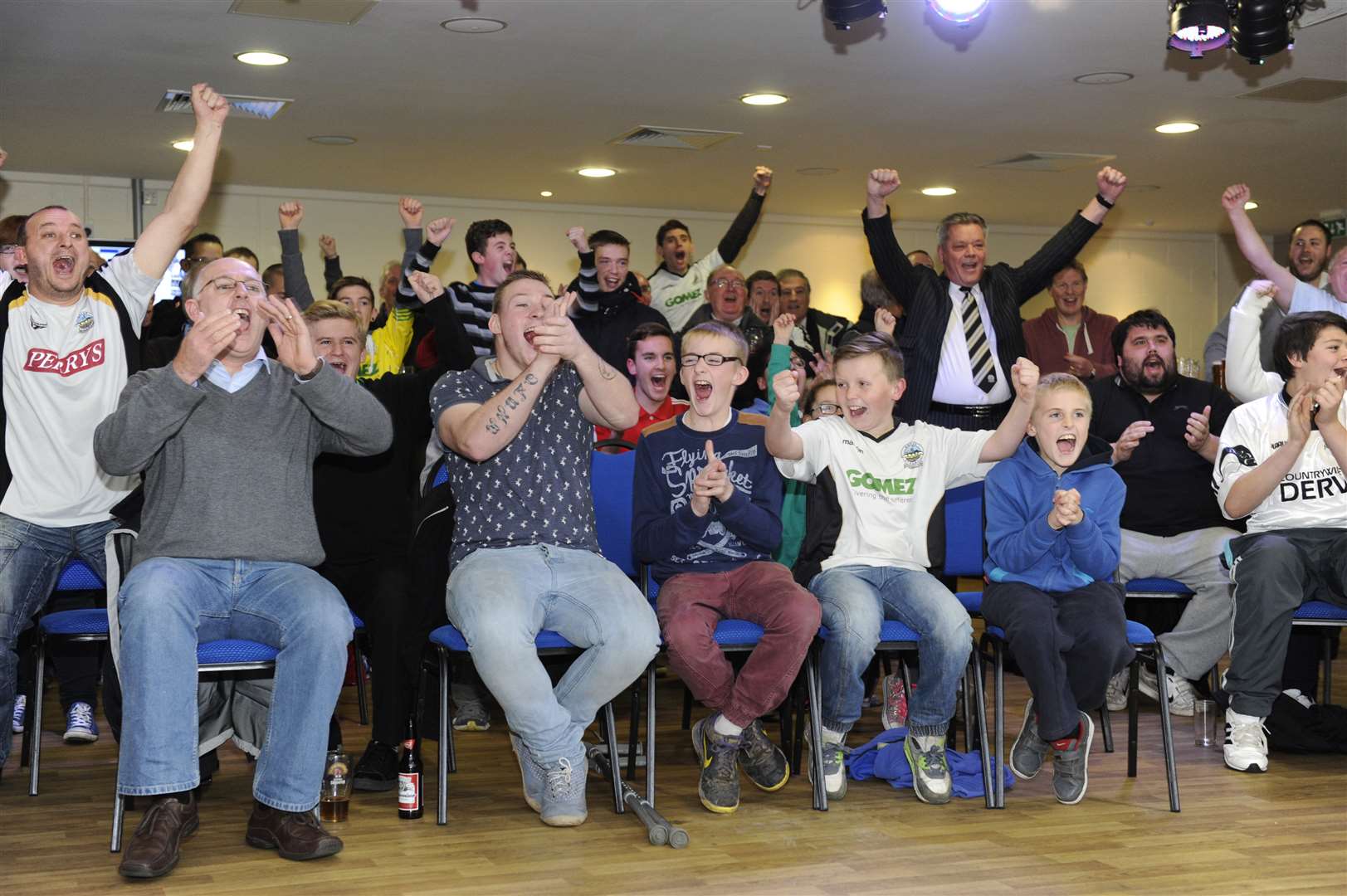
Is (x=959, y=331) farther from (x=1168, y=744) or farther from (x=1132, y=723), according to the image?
(x=1168, y=744)

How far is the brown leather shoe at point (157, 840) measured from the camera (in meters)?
3.01

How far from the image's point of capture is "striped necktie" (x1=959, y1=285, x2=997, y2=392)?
5109mm

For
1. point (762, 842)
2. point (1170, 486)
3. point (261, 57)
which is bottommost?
point (762, 842)

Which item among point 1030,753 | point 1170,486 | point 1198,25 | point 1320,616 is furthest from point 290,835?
point 1198,25

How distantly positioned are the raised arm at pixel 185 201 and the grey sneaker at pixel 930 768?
248 cm

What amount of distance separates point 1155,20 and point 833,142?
9.52 ft

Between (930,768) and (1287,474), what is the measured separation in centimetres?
156

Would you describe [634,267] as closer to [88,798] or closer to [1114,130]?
[1114,130]

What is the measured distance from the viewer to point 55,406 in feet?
12.2

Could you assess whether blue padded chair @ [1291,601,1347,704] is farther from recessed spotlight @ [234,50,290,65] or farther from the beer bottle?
recessed spotlight @ [234,50,290,65]

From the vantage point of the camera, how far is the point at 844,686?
3758 mm

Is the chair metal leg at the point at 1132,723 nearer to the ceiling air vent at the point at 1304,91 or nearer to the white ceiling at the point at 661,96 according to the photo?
the white ceiling at the point at 661,96

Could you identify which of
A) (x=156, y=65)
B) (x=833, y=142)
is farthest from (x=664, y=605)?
(x=833, y=142)

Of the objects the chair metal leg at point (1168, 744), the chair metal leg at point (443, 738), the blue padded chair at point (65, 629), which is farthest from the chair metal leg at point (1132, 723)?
the blue padded chair at point (65, 629)
